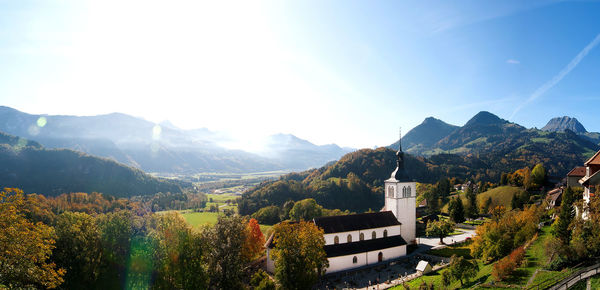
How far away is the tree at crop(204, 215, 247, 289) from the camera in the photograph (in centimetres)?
2392

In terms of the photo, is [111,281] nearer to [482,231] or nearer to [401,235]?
[401,235]

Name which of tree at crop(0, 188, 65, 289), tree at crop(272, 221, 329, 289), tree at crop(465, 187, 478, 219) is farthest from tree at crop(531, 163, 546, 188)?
tree at crop(0, 188, 65, 289)

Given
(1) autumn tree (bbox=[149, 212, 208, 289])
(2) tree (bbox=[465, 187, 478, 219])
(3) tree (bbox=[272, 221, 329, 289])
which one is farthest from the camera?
(2) tree (bbox=[465, 187, 478, 219])

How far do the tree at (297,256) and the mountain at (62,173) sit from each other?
480 feet

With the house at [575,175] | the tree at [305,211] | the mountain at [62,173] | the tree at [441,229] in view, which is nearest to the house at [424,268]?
the tree at [441,229]

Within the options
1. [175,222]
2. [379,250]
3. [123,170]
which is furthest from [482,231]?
[123,170]

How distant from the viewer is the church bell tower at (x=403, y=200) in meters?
44.1

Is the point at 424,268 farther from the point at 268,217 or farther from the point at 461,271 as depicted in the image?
the point at 268,217

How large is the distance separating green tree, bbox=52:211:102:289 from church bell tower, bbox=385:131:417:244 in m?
38.8

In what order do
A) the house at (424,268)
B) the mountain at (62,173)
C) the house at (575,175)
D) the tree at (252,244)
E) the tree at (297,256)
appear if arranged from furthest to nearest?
the mountain at (62,173) < the house at (575,175) < the tree at (252,244) < the house at (424,268) < the tree at (297,256)

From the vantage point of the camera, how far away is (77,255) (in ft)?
90.8

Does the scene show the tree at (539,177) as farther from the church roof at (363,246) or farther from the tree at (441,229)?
the church roof at (363,246)

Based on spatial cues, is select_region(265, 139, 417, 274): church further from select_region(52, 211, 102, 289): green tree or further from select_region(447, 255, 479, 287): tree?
select_region(52, 211, 102, 289): green tree

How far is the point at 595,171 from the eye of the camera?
23266mm
